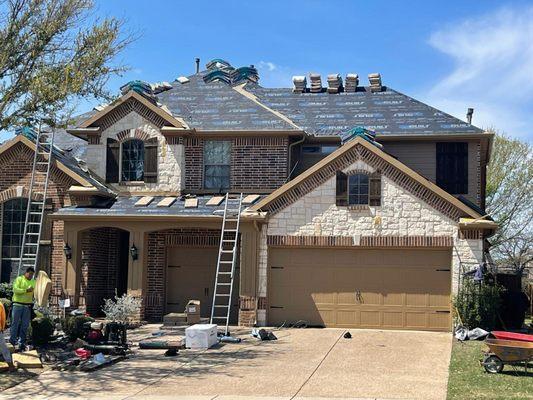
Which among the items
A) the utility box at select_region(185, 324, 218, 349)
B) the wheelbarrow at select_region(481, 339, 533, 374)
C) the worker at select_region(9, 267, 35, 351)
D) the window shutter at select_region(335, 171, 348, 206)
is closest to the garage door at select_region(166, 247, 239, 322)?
the window shutter at select_region(335, 171, 348, 206)

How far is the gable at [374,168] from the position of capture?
19016 mm

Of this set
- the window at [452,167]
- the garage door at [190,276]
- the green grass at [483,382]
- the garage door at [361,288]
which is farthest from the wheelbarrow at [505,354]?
the garage door at [190,276]

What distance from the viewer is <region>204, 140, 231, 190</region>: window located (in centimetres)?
2247

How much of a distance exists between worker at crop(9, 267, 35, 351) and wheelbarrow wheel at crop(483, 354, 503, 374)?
9.06 m

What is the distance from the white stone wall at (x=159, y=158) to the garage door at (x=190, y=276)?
6.90 ft

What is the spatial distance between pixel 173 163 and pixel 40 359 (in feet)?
31.4

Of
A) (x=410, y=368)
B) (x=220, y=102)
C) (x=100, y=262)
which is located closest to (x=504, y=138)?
(x=220, y=102)

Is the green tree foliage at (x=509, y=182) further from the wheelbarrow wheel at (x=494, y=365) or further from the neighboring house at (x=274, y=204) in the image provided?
the wheelbarrow wheel at (x=494, y=365)

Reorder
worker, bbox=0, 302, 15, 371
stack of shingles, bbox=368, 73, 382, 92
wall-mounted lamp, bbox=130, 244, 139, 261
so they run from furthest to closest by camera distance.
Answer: stack of shingles, bbox=368, 73, 382, 92 < wall-mounted lamp, bbox=130, 244, 139, 261 < worker, bbox=0, 302, 15, 371

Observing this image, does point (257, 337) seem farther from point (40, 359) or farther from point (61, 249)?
point (61, 249)

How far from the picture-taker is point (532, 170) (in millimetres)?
37125

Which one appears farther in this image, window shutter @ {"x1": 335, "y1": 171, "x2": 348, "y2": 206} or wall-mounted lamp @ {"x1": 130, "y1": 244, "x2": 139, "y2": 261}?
wall-mounted lamp @ {"x1": 130, "y1": 244, "x2": 139, "y2": 261}

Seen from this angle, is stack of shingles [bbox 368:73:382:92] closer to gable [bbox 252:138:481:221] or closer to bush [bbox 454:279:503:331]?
gable [bbox 252:138:481:221]

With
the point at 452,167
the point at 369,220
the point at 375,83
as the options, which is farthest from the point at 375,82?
the point at 369,220
